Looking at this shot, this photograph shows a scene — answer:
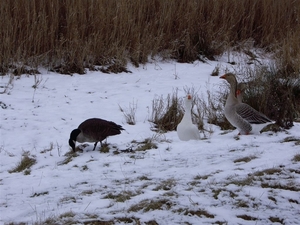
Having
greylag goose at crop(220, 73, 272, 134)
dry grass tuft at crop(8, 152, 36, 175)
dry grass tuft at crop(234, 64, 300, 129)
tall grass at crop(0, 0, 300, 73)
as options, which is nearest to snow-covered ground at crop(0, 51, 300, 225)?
dry grass tuft at crop(8, 152, 36, 175)

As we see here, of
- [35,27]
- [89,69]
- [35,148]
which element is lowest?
[35,148]

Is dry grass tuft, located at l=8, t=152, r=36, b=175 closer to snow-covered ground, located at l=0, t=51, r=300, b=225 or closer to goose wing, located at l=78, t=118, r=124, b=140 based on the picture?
snow-covered ground, located at l=0, t=51, r=300, b=225

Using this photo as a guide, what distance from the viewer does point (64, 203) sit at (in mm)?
4109

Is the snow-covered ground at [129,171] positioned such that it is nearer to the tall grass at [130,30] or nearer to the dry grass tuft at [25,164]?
the dry grass tuft at [25,164]

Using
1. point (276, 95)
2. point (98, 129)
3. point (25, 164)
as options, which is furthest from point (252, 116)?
point (25, 164)

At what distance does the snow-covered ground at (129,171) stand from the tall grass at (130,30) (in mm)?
1018

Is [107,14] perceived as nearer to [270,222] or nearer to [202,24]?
[202,24]

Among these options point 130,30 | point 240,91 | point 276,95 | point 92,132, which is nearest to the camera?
point 92,132

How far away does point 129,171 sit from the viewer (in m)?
4.90

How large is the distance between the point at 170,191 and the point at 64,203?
0.93m

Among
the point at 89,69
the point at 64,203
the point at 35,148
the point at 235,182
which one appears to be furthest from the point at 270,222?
the point at 89,69

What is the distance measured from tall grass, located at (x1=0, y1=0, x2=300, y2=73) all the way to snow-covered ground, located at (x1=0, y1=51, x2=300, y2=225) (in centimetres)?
102

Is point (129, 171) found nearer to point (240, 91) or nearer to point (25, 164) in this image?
point (25, 164)

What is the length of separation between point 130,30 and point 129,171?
228 inches
